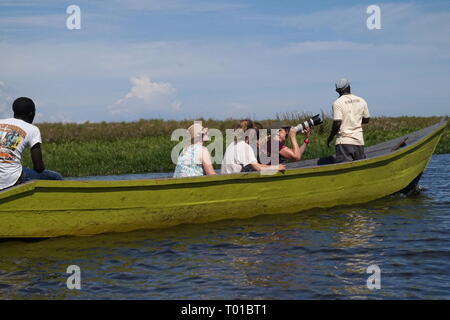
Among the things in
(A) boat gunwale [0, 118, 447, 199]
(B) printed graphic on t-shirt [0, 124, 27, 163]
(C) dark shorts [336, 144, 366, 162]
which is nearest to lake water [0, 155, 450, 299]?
(A) boat gunwale [0, 118, 447, 199]

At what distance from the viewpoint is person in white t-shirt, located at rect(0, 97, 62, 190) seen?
7.38 metres

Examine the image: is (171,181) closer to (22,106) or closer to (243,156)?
(243,156)

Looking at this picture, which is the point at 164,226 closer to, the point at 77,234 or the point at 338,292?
the point at 77,234

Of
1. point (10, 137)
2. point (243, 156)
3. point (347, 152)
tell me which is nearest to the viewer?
point (10, 137)

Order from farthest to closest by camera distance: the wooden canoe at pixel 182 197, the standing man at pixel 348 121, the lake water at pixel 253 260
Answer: the standing man at pixel 348 121 < the wooden canoe at pixel 182 197 < the lake water at pixel 253 260

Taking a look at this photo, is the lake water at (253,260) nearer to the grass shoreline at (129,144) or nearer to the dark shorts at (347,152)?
the dark shorts at (347,152)

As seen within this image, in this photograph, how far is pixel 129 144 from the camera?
76.5 feet

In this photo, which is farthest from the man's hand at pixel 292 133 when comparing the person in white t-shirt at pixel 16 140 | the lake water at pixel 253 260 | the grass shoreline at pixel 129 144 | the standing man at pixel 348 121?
the grass shoreline at pixel 129 144

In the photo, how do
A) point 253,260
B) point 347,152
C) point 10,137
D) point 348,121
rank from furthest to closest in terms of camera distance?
point 347,152, point 348,121, point 10,137, point 253,260

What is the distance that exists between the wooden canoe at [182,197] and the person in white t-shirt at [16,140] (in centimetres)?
25

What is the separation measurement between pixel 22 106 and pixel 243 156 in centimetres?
347

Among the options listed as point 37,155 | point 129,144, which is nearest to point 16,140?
point 37,155

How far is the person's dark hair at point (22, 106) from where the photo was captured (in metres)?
7.38

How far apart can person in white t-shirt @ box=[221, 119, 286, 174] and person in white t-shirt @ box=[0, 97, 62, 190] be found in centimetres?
306
